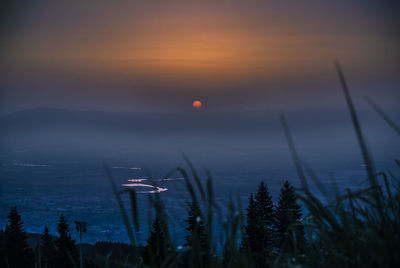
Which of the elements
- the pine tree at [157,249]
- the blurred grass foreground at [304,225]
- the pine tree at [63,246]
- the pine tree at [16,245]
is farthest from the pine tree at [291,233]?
the pine tree at [16,245]

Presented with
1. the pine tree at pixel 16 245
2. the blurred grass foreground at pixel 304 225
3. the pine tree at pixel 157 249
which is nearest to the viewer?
the blurred grass foreground at pixel 304 225

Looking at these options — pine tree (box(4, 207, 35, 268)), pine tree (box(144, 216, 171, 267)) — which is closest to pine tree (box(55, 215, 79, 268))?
pine tree (box(4, 207, 35, 268))

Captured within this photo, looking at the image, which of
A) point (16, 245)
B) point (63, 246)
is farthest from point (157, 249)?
point (16, 245)

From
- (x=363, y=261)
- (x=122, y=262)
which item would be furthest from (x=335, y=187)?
(x=122, y=262)

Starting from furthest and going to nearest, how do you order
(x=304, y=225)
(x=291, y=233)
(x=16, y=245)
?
1. (x=16, y=245)
2. (x=291, y=233)
3. (x=304, y=225)

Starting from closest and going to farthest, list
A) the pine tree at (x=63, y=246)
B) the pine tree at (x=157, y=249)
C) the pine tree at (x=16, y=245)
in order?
the pine tree at (x=157, y=249), the pine tree at (x=63, y=246), the pine tree at (x=16, y=245)

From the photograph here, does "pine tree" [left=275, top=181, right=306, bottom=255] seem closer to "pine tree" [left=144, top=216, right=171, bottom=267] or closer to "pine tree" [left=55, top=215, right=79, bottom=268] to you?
"pine tree" [left=144, top=216, right=171, bottom=267]

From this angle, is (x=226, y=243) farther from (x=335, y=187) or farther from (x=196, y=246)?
(x=335, y=187)

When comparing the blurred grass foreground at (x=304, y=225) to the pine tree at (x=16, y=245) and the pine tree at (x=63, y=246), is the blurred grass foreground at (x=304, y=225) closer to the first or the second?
the pine tree at (x=63, y=246)

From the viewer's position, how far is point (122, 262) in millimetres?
1632

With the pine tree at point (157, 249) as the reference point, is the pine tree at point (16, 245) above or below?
above

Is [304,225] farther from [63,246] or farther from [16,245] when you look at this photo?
[16,245]

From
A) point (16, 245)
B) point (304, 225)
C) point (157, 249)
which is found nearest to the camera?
point (157, 249)

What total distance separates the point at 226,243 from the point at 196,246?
0.16 m
